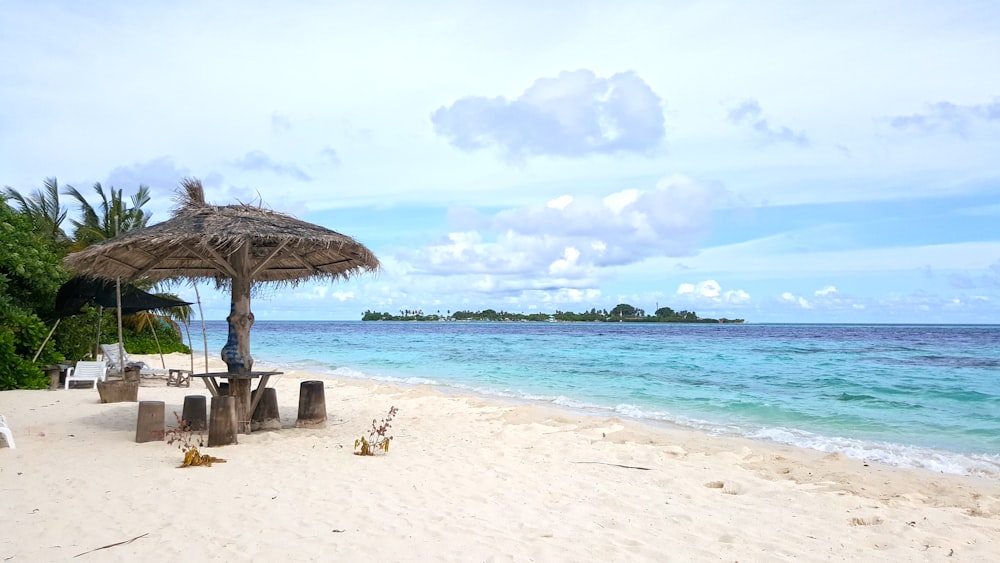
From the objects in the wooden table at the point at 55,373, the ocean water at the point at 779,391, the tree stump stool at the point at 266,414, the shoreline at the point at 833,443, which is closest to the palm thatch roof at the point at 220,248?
the tree stump stool at the point at 266,414

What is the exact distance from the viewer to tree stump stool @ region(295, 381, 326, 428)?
764cm

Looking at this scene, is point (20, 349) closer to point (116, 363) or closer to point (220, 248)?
point (116, 363)

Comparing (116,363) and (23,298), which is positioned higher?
(23,298)

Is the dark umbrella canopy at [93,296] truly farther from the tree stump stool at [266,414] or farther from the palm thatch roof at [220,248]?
the tree stump stool at [266,414]

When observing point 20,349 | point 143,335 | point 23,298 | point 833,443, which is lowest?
point 833,443

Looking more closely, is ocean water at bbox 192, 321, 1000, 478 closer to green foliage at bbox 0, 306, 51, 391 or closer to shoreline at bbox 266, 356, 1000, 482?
shoreline at bbox 266, 356, 1000, 482

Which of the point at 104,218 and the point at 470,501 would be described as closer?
the point at 470,501

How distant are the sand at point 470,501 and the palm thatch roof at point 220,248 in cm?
191

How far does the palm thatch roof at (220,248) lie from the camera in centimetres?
646

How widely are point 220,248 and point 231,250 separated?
0.87 ft

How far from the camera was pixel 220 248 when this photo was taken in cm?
705

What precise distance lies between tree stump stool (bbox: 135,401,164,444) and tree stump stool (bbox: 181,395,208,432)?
1.93 feet

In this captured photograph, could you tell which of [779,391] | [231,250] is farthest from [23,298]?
[779,391]

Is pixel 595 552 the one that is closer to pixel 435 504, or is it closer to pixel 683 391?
pixel 435 504
